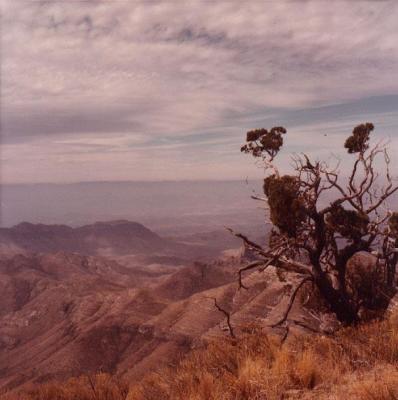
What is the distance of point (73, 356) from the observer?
141625mm

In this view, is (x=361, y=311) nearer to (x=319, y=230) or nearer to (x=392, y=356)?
(x=319, y=230)

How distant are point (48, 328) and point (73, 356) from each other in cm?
6318

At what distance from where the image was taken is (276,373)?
8.80 m

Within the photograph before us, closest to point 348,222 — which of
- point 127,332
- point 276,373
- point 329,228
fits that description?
point 329,228

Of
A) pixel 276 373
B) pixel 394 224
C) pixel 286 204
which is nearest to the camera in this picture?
pixel 276 373

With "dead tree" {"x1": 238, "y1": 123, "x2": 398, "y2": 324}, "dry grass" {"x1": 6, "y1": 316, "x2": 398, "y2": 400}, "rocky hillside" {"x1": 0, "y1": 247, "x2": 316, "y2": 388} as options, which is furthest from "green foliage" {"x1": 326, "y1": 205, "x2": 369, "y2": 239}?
"rocky hillside" {"x1": 0, "y1": 247, "x2": 316, "y2": 388}

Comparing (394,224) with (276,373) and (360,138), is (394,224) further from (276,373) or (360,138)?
(276,373)

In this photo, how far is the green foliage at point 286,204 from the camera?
47.6 feet

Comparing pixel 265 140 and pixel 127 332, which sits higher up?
pixel 265 140

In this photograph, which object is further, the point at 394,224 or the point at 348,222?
the point at 394,224

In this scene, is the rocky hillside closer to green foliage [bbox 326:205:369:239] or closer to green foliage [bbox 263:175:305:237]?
green foliage [bbox 326:205:369:239]

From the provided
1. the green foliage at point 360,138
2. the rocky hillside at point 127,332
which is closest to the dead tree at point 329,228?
the green foliage at point 360,138

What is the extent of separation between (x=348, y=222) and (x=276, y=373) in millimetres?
9571

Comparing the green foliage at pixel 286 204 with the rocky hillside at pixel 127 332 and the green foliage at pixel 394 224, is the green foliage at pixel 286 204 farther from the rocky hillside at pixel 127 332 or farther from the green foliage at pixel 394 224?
the rocky hillside at pixel 127 332
